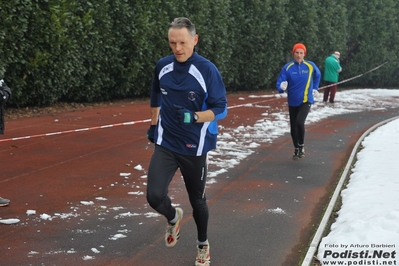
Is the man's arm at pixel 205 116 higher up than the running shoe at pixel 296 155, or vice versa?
the man's arm at pixel 205 116

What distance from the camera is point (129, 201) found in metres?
7.48

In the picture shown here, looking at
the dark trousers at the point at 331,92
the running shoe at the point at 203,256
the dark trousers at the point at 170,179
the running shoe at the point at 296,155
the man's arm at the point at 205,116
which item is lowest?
the dark trousers at the point at 331,92

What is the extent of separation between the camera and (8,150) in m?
10.3

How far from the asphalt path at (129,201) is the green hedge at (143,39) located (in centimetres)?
248

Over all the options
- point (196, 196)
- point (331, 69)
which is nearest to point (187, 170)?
point (196, 196)

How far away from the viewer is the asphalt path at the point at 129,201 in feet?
18.9

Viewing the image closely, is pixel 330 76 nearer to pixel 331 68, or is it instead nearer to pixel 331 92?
pixel 331 68

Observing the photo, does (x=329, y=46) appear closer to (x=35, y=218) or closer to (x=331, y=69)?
(x=331, y=69)

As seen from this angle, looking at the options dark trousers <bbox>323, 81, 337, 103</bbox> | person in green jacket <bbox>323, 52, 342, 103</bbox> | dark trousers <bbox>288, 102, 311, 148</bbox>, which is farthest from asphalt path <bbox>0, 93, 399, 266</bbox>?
person in green jacket <bbox>323, 52, 342, 103</bbox>

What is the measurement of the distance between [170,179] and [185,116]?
64cm

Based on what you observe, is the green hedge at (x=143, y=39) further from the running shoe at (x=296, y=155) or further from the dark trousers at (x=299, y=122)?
the running shoe at (x=296, y=155)

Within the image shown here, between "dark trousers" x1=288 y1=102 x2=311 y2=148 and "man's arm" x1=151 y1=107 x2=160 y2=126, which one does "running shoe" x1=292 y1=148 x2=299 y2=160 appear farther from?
"man's arm" x1=151 y1=107 x2=160 y2=126

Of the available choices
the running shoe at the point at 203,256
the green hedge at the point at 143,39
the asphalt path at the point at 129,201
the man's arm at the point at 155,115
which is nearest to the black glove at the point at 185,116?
the man's arm at the point at 155,115

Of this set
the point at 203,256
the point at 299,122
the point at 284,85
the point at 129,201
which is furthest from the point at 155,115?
the point at 299,122
